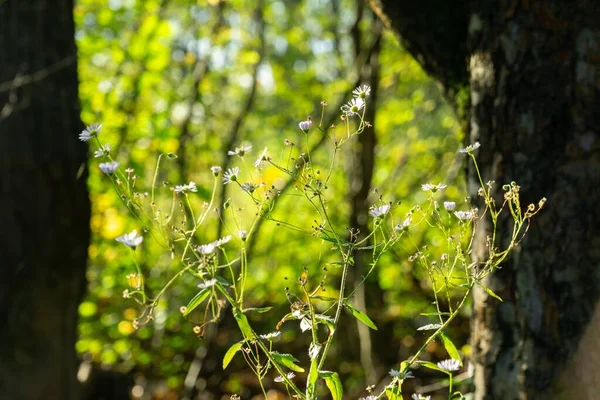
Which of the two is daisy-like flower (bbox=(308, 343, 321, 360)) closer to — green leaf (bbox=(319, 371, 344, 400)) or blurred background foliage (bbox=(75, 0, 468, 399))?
green leaf (bbox=(319, 371, 344, 400))

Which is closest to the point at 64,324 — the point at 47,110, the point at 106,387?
the point at 47,110

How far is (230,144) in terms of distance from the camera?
5.03m

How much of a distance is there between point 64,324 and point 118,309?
2.58 m

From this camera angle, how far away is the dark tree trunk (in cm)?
281

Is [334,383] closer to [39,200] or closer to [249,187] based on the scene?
[249,187]

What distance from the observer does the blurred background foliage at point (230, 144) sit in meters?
4.84

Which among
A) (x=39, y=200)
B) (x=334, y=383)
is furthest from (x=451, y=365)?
(x=39, y=200)

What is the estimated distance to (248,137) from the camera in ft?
18.9

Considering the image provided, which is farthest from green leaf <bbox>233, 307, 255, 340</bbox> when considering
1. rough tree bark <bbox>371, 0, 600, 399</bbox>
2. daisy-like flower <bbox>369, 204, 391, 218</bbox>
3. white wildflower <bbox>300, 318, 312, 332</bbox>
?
rough tree bark <bbox>371, 0, 600, 399</bbox>

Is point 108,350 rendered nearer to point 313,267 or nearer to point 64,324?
point 313,267

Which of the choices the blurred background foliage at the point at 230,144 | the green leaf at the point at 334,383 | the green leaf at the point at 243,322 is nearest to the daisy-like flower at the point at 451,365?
the green leaf at the point at 334,383

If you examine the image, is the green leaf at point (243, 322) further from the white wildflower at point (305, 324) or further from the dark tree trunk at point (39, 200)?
the dark tree trunk at point (39, 200)

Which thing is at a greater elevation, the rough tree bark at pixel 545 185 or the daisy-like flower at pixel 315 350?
the rough tree bark at pixel 545 185

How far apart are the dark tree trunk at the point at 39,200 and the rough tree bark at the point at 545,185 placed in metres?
1.59
